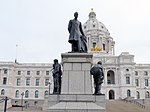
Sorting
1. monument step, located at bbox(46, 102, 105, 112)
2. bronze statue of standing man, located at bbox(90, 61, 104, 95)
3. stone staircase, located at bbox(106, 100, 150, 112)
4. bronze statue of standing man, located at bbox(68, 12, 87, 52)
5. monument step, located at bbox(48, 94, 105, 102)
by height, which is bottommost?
stone staircase, located at bbox(106, 100, 150, 112)

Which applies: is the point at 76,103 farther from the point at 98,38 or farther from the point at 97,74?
the point at 98,38

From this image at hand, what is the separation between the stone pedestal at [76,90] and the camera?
13.4 meters

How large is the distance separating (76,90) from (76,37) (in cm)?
321

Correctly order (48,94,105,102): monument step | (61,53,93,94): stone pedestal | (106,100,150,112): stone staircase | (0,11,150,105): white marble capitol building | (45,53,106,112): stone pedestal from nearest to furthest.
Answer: (45,53,106,112): stone pedestal, (48,94,105,102): monument step, (61,53,93,94): stone pedestal, (106,100,150,112): stone staircase, (0,11,150,105): white marble capitol building

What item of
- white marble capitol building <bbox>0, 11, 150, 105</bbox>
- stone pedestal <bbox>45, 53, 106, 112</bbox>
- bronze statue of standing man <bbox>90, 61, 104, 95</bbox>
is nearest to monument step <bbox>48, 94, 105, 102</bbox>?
stone pedestal <bbox>45, 53, 106, 112</bbox>

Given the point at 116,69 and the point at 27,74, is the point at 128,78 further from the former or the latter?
the point at 27,74

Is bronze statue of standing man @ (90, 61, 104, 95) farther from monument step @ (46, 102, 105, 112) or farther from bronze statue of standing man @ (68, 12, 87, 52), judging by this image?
bronze statue of standing man @ (68, 12, 87, 52)

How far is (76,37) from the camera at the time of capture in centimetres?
1552

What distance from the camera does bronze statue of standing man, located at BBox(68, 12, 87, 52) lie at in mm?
15508

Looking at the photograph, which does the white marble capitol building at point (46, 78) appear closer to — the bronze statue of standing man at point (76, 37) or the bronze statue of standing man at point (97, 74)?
the bronze statue of standing man at point (76, 37)

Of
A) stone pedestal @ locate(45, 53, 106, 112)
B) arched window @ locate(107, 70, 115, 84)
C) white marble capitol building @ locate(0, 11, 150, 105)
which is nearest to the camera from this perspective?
stone pedestal @ locate(45, 53, 106, 112)

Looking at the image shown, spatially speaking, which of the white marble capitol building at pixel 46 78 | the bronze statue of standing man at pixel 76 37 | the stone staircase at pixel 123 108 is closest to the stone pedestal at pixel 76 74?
the bronze statue of standing man at pixel 76 37

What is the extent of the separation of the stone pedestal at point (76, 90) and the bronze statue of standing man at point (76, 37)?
81cm

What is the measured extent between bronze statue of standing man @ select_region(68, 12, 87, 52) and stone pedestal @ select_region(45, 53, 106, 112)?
807 millimetres
